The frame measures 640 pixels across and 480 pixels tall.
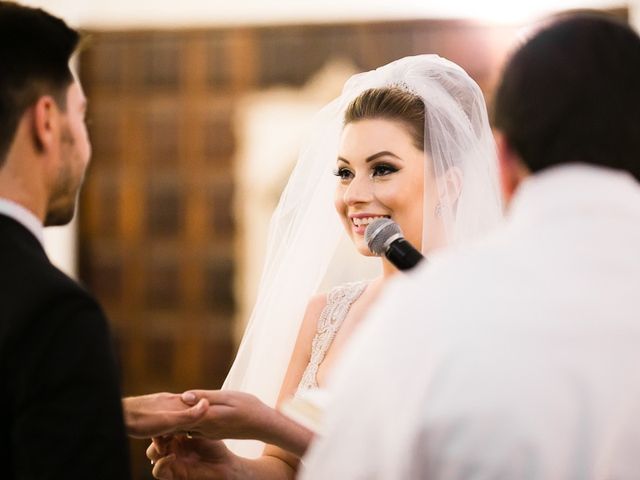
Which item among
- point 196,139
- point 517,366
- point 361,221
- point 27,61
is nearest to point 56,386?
point 27,61

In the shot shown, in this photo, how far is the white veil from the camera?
2418 millimetres

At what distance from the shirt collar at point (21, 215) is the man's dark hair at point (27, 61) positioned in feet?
0.22

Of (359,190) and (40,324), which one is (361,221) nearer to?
(359,190)

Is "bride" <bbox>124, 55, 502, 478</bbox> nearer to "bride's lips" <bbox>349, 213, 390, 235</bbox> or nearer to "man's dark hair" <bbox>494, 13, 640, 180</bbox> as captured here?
"bride's lips" <bbox>349, 213, 390, 235</bbox>

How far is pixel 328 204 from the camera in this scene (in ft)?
8.50

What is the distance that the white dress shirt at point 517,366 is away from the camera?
929mm

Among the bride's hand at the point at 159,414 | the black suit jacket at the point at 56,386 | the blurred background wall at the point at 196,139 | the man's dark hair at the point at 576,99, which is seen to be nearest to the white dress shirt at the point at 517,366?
the man's dark hair at the point at 576,99

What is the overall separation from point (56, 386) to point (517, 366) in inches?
24.9

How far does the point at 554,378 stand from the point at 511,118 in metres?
0.32

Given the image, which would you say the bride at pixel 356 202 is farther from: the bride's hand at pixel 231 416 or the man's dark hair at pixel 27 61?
the man's dark hair at pixel 27 61

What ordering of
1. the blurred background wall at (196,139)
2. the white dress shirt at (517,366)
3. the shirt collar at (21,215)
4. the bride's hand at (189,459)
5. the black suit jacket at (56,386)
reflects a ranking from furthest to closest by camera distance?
the blurred background wall at (196,139)
the bride's hand at (189,459)
the shirt collar at (21,215)
the black suit jacket at (56,386)
the white dress shirt at (517,366)

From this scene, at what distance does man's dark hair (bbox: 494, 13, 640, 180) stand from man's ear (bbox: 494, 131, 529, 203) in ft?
0.05

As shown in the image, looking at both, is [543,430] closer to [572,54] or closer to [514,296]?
[514,296]

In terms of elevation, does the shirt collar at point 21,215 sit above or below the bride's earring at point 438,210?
below
